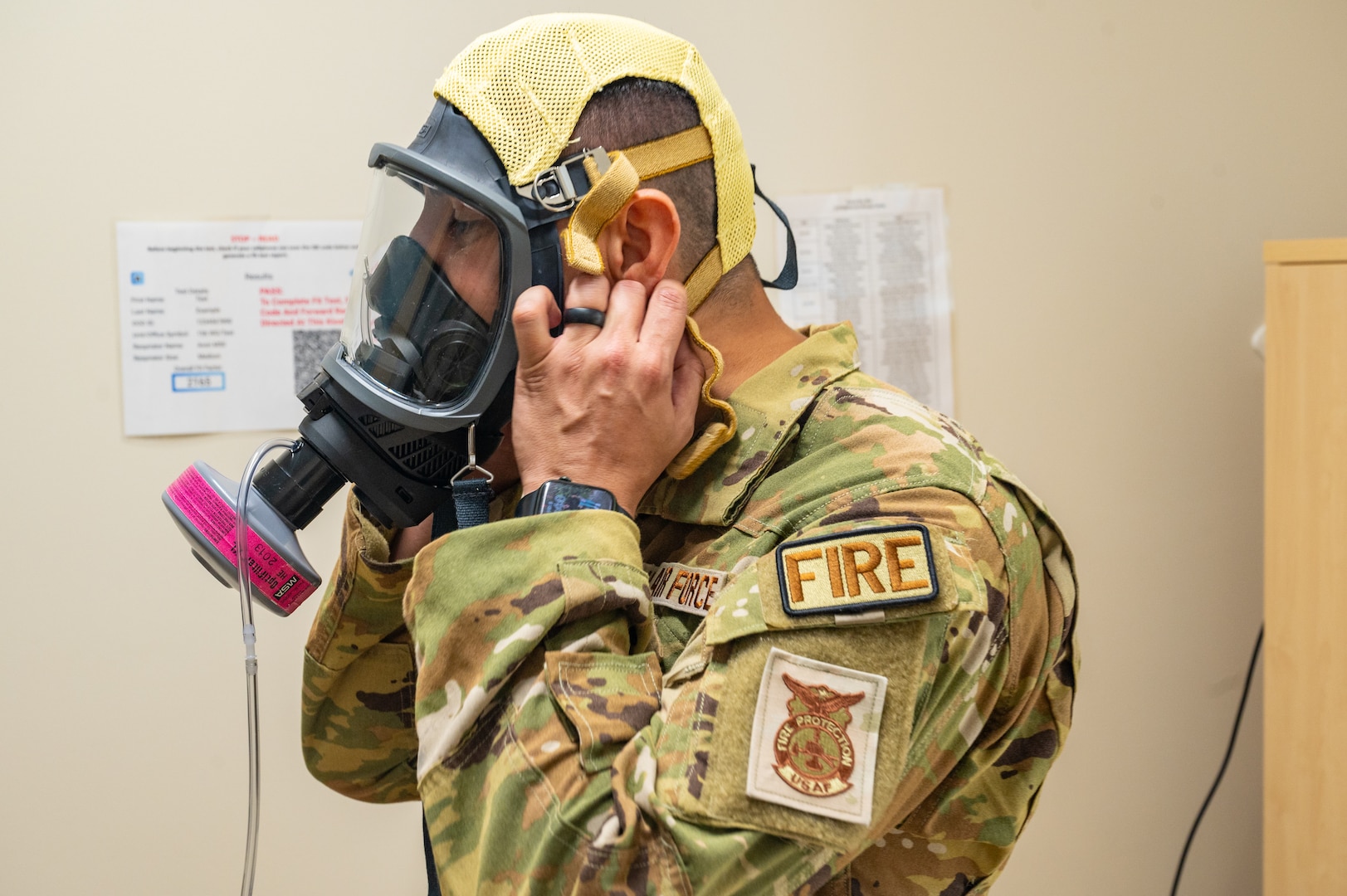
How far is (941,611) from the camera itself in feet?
2.40

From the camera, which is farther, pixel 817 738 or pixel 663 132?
pixel 663 132

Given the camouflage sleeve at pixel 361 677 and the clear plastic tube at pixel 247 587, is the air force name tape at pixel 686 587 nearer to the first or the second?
the camouflage sleeve at pixel 361 677

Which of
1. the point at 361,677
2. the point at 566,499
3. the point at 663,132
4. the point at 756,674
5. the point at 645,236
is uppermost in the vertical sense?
the point at 663,132

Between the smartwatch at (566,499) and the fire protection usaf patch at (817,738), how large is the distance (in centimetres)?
21

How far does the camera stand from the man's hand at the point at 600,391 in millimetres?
864

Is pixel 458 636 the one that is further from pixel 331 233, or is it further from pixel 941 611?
pixel 331 233

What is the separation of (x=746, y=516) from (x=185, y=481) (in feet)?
1.91

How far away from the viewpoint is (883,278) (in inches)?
76.0

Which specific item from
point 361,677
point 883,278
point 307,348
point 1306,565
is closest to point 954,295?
point 883,278

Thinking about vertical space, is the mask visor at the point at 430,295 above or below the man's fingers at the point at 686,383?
above

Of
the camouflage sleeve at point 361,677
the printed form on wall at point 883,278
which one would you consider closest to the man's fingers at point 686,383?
the camouflage sleeve at point 361,677

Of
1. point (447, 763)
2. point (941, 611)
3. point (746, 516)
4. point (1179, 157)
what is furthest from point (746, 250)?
point (1179, 157)

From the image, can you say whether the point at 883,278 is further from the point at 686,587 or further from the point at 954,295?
the point at 686,587

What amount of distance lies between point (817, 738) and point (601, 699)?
168 mm
